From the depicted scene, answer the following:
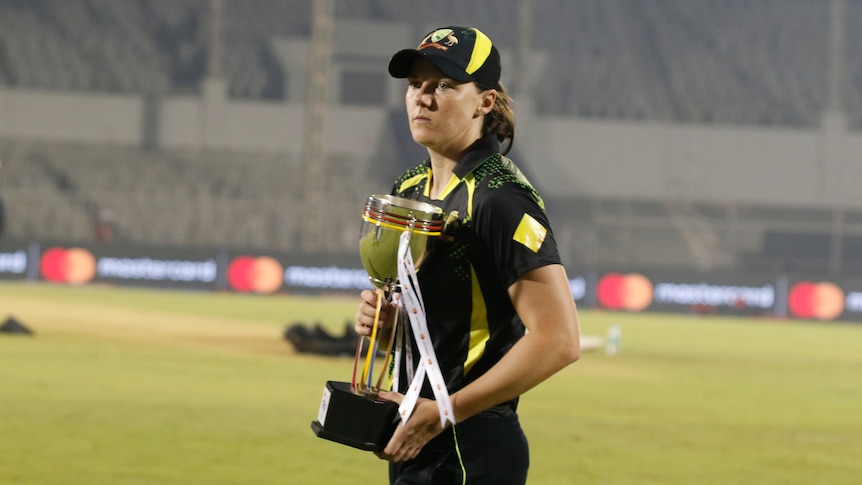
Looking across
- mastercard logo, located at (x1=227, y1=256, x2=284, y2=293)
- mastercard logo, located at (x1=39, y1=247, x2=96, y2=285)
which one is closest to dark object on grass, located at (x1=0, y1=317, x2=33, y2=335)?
mastercard logo, located at (x1=39, y1=247, x2=96, y2=285)

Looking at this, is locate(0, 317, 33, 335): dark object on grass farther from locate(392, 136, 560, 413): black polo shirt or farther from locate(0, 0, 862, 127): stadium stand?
locate(0, 0, 862, 127): stadium stand

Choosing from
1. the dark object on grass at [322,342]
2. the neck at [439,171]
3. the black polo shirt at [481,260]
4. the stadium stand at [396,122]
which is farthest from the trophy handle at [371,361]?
the stadium stand at [396,122]

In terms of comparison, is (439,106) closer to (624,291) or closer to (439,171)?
(439,171)

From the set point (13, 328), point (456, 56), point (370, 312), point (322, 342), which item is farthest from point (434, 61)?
point (13, 328)

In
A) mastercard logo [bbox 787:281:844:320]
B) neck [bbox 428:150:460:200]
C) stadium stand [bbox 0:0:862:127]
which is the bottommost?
mastercard logo [bbox 787:281:844:320]

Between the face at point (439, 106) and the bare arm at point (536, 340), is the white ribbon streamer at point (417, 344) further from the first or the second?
the face at point (439, 106)

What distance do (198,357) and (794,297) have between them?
789 inches

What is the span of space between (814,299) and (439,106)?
99.8 feet

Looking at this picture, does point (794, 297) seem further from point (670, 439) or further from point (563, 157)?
point (670, 439)

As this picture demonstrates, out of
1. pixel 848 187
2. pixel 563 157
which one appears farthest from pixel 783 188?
pixel 563 157

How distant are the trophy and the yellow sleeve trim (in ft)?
0.61

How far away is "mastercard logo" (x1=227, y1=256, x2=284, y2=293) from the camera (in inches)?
1236

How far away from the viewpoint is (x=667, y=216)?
137 ft

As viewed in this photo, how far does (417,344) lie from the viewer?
125 inches
